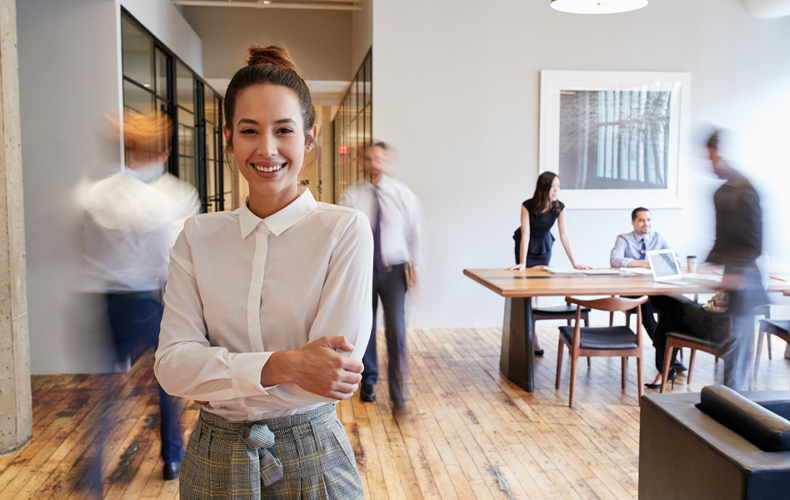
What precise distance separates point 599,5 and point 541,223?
1978 millimetres

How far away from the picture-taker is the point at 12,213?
324 centimetres

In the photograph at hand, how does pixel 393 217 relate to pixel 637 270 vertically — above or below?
above

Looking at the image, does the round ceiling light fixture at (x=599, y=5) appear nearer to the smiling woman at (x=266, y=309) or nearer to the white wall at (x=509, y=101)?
the white wall at (x=509, y=101)

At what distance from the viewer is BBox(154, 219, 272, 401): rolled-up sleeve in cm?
99

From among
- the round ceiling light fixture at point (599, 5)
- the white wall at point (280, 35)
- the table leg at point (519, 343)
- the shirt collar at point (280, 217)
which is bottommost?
the table leg at point (519, 343)

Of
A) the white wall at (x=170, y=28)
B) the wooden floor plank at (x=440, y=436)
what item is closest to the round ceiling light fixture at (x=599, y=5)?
the wooden floor plank at (x=440, y=436)

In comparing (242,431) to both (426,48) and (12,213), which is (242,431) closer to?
(12,213)

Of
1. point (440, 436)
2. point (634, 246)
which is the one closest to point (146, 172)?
point (440, 436)

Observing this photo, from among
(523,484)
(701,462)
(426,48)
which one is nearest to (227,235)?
(701,462)

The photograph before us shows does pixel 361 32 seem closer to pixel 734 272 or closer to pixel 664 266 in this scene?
pixel 664 266

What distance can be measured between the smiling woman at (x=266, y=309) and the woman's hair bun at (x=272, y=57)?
0.22 ft

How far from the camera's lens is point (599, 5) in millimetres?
3973

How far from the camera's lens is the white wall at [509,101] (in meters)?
6.24

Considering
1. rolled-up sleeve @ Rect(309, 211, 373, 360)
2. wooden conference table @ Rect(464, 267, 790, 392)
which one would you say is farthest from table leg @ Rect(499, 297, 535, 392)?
rolled-up sleeve @ Rect(309, 211, 373, 360)
